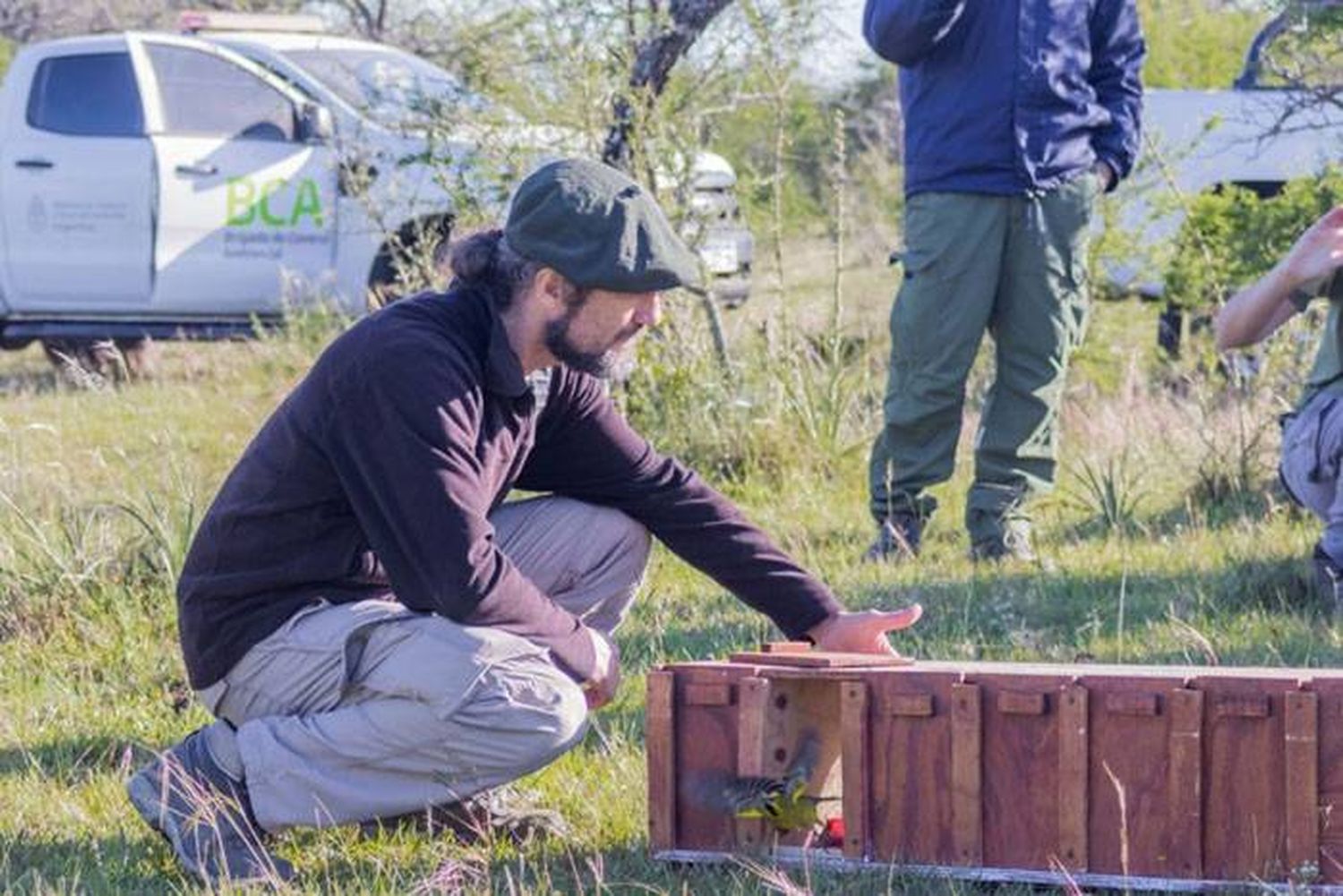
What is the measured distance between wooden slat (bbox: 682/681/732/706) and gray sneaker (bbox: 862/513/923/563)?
2647 millimetres

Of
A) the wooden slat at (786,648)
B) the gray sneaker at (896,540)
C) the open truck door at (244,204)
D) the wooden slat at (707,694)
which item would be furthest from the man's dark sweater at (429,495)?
the open truck door at (244,204)

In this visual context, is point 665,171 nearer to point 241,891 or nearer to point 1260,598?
point 1260,598

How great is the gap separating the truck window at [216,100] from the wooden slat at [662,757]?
29.1ft

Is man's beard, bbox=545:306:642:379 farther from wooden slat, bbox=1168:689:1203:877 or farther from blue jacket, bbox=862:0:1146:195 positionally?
blue jacket, bbox=862:0:1146:195

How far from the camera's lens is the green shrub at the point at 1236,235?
8.48 metres

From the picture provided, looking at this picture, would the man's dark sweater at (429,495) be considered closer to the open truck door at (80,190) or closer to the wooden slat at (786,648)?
the wooden slat at (786,648)

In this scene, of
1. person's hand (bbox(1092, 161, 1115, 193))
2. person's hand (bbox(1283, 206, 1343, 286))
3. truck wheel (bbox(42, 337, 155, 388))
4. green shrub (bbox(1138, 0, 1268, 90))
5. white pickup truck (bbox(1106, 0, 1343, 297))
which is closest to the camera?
person's hand (bbox(1283, 206, 1343, 286))

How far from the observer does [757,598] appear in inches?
175

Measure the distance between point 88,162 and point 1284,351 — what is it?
6980 mm

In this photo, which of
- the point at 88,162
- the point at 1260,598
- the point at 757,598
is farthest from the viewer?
the point at 88,162

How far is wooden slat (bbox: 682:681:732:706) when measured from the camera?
3.98m

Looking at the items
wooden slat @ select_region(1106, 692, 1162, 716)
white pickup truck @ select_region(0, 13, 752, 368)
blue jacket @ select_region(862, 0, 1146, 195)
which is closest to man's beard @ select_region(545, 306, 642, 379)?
wooden slat @ select_region(1106, 692, 1162, 716)

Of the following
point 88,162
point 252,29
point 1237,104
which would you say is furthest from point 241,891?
point 252,29

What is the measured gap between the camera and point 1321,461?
5.74 m
